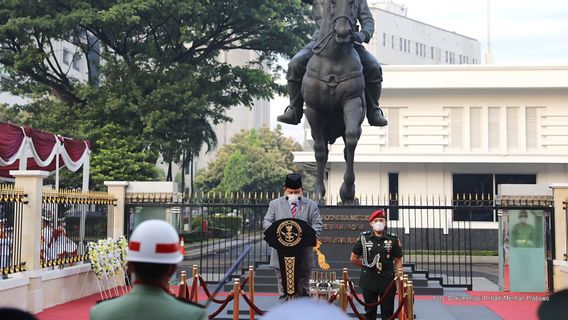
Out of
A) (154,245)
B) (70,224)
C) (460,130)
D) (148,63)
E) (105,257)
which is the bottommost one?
(105,257)

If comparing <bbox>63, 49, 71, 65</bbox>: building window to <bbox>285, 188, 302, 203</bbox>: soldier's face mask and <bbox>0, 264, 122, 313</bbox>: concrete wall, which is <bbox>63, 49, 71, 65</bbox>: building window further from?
<bbox>285, 188, 302, 203</bbox>: soldier's face mask

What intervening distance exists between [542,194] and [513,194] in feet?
1.92

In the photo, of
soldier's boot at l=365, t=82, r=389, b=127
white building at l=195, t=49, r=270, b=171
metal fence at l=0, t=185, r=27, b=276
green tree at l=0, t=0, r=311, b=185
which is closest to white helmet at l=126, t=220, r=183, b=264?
metal fence at l=0, t=185, r=27, b=276

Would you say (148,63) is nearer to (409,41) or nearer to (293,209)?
(293,209)

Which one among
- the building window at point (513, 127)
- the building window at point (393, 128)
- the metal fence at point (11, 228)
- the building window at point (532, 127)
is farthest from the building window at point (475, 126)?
the metal fence at point (11, 228)

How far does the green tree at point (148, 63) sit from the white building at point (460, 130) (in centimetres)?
583

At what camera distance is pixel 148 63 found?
25656 millimetres

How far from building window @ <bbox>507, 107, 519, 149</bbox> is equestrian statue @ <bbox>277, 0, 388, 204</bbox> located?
1873cm

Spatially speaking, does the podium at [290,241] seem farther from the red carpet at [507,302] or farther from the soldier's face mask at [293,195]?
the red carpet at [507,302]

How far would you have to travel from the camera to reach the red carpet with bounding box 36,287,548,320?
11.3 meters

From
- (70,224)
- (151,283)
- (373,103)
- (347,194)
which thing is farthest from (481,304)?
(151,283)

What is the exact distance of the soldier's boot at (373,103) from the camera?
13016mm

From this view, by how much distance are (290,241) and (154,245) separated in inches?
196

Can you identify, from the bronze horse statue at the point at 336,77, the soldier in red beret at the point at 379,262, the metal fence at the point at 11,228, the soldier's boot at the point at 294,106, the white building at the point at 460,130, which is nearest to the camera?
the soldier in red beret at the point at 379,262
